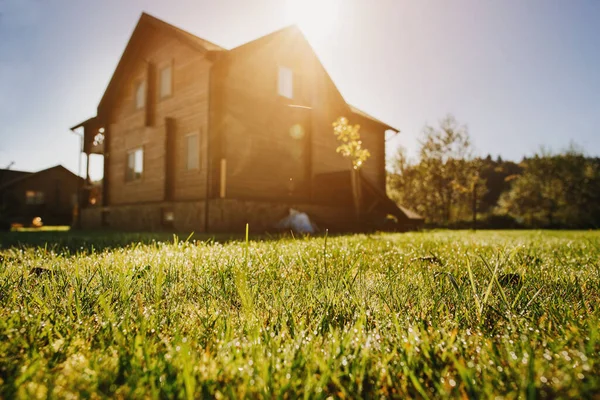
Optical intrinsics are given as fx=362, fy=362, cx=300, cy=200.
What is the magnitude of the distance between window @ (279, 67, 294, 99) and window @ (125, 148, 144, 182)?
241 inches

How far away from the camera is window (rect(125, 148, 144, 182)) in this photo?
14.6m

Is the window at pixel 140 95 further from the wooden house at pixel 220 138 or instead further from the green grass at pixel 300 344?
the green grass at pixel 300 344

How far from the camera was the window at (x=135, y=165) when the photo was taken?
1461cm

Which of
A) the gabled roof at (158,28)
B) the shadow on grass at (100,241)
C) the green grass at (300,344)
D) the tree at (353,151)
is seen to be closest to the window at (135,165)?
the gabled roof at (158,28)

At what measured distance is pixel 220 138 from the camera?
456 inches

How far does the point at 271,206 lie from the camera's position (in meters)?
12.3

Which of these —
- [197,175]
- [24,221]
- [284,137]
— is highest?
[284,137]

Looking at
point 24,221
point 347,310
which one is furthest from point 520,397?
point 24,221

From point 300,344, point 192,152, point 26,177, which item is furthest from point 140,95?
point 26,177

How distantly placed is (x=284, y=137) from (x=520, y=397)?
13.2m

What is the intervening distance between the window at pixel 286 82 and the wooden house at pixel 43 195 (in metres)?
27.5

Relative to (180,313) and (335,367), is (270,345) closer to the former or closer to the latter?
(335,367)

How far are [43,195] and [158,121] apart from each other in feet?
105

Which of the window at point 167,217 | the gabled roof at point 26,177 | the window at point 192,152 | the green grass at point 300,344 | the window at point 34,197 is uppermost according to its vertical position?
the gabled roof at point 26,177
